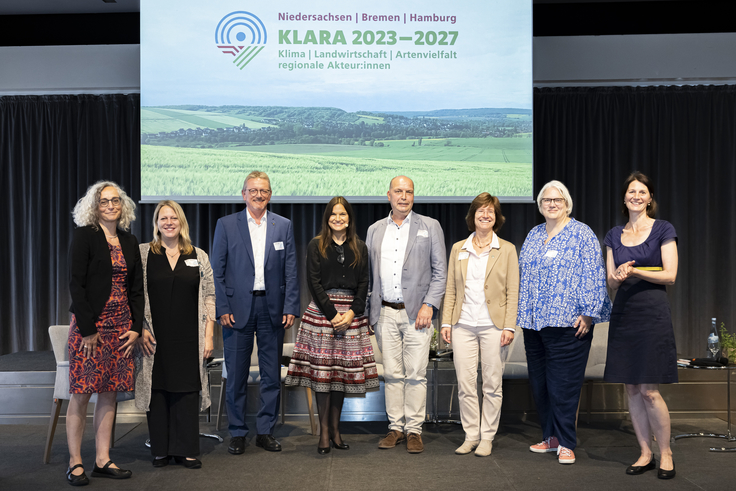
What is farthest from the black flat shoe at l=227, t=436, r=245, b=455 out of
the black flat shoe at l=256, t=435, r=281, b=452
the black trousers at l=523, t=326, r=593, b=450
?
the black trousers at l=523, t=326, r=593, b=450

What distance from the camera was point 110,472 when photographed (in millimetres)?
3002

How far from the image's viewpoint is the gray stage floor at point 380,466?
2900 mm

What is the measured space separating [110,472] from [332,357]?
4.27 ft

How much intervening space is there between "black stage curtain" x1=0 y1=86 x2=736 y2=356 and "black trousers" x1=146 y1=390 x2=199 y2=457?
288cm

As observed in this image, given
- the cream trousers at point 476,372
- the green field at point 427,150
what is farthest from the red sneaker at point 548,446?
the green field at point 427,150

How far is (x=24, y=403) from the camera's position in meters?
4.27

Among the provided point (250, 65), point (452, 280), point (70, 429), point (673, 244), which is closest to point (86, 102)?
point (250, 65)

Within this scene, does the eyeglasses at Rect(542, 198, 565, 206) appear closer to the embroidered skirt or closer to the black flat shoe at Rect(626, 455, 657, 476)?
the embroidered skirt

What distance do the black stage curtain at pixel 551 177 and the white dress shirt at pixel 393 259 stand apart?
7.59 feet

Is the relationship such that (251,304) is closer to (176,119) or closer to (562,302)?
(562,302)

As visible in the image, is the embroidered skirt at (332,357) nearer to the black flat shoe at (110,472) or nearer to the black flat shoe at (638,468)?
the black flat shoe at (110,472)

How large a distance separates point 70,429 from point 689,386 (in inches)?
166

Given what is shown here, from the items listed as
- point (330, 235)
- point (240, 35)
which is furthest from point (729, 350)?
point (240, 35)

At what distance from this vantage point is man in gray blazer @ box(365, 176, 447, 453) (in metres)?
3.42
